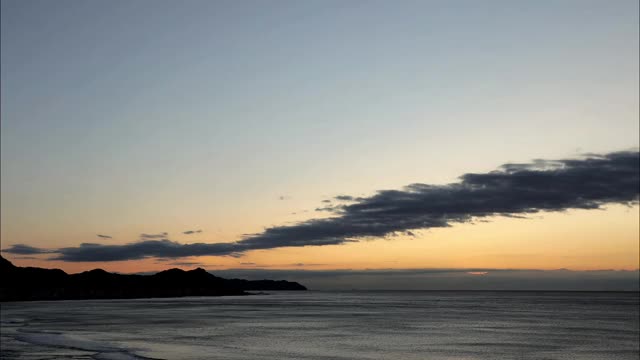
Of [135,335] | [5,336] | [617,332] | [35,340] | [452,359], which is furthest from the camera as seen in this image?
[617,332]

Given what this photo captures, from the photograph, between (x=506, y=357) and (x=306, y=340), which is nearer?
(x=506, y=357)

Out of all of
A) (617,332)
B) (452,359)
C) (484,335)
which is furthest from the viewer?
(617,332)

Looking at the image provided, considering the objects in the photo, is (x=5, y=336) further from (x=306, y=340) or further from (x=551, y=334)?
(x=551, y=334)

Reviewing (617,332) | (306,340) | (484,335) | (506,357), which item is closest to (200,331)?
(306,340)

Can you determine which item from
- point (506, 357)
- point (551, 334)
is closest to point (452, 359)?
point (506, 357)

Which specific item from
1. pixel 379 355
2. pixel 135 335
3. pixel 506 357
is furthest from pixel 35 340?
pixel 506 357

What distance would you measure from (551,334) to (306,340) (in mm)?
31895

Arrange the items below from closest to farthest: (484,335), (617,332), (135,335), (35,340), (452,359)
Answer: (452,359), (35,340), (135,335), (484,335), (617,332)

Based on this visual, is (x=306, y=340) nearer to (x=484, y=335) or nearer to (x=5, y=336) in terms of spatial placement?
(x=484, y=335)

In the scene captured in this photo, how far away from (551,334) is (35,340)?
56820mm

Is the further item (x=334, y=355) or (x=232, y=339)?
(x=232, y=339)

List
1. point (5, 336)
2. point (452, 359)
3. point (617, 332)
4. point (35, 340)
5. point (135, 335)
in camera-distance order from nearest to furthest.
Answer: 1. point (452, 359)
2. point (35, 340)
3. point (5, 336)
4. point (135, 335)
5. point (617, 332)

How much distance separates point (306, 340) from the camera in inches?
2527

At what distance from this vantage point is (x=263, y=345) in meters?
58.4
